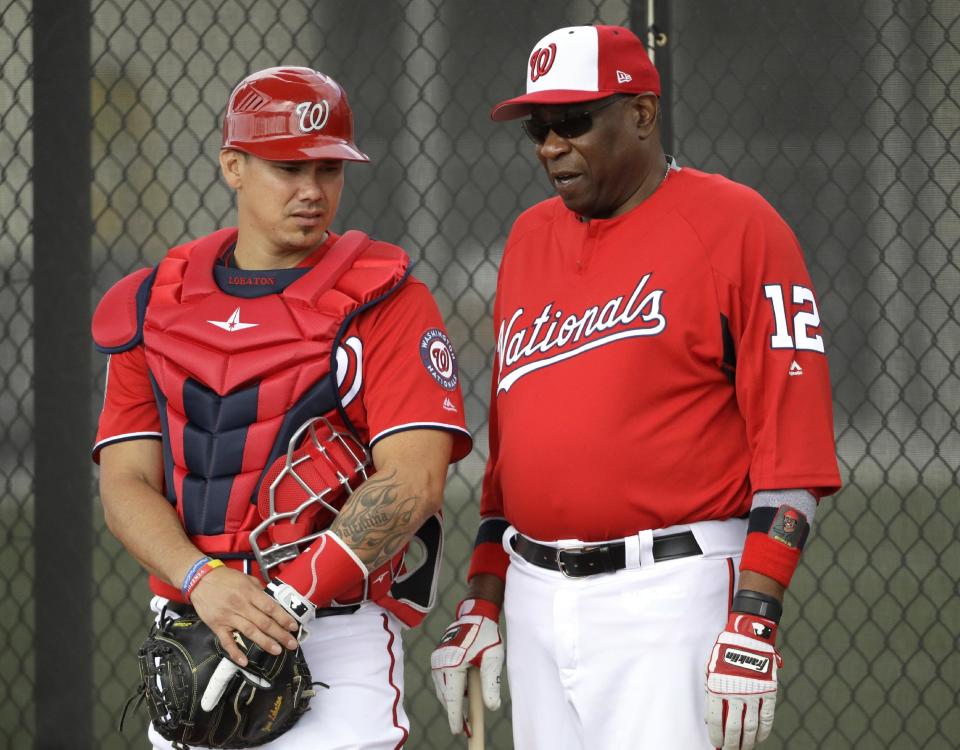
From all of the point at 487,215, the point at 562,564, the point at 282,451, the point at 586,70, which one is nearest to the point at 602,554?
the point at 562,564

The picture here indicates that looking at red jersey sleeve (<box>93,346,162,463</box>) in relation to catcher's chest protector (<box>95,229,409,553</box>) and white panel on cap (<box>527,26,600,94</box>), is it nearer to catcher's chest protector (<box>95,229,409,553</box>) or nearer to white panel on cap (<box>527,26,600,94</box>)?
catcher's chest protector (<box>95,229,409,553</box>)

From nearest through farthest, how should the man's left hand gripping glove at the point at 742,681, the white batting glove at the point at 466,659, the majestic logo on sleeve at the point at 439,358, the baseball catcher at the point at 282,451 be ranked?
the man's left hand gripping glove at the point at 742,681 → the baseball catcher at the point at 282,451 → the majestic logo on sleeve at the point at 439,358 → the white batting glove at the point at 466,659

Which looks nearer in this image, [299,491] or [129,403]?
[299,491]

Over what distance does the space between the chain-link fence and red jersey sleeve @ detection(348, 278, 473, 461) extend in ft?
5.23

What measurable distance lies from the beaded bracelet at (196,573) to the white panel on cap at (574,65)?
33.6 inches

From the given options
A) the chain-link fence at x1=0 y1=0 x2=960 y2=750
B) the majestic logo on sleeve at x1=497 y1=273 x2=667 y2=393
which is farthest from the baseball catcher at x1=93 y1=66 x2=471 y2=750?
the chain-link fence at x1=0 y1=0 x2=960 y2=750

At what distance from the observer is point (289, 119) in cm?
185

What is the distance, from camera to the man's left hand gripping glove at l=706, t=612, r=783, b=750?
1603 millimetres

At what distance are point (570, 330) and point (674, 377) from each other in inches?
7.2

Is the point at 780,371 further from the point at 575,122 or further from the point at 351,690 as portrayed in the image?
the point at 351,690

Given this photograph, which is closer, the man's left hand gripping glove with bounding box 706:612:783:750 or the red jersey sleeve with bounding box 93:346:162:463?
the man's left hand gripping glove with bounding box 706:612:783:750

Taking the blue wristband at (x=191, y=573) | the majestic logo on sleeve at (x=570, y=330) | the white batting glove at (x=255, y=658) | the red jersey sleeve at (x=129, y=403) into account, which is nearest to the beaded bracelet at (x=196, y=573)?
the blue wristband at (x=191, y=573)

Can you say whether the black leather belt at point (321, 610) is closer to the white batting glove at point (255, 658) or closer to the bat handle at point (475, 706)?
the white batting glove at point (255, 658)

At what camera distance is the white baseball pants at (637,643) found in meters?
1.76
